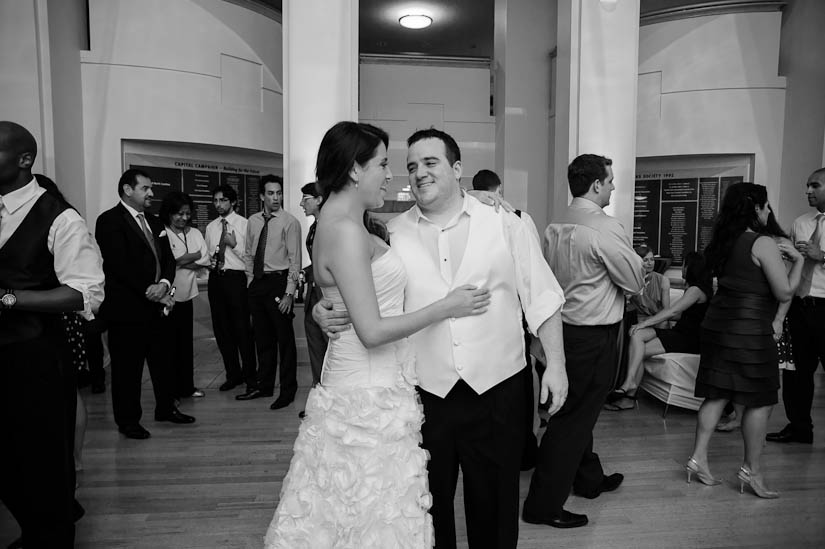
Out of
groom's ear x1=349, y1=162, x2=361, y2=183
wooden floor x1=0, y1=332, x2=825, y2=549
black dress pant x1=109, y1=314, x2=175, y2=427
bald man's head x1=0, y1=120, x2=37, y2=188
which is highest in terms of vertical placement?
bald man's head x1=0, y1=120, x2=37, y2=188

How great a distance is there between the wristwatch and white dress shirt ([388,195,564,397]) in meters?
1.28

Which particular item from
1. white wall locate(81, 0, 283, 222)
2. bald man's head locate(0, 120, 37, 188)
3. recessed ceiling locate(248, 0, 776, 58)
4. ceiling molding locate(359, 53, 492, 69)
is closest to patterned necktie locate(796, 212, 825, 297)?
bald man's head locate(0, 120, 37, 188)

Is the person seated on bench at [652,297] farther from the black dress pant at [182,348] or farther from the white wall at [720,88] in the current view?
the black dress pant at [182,348]

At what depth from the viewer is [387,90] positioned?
9484 millimetres

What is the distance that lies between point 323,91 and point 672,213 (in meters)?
4.97

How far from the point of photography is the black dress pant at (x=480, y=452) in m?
1.89

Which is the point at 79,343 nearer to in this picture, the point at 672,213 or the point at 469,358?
the point at 469,358

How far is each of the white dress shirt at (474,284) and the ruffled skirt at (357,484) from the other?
236 millimetres

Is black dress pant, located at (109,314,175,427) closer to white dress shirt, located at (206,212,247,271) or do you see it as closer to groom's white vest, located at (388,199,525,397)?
white dress shirt, located at (206,212,247,271)

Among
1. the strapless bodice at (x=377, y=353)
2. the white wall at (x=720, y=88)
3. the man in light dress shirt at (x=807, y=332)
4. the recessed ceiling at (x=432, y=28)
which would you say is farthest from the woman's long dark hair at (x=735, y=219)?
the recessed ceiling at (x=432, y=28)

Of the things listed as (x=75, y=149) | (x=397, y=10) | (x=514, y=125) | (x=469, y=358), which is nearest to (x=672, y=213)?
(x=514, y=125)

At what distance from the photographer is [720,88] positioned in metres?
6.84

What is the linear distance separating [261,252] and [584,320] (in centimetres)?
301

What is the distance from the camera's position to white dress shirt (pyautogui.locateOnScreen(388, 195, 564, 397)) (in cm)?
184
